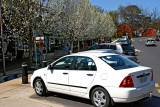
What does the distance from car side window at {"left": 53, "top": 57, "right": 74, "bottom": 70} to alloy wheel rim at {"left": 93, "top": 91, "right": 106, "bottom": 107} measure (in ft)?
4.18

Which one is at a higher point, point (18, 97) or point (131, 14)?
point (131, 14)

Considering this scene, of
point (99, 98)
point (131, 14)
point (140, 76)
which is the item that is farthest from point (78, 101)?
point (131, 14)

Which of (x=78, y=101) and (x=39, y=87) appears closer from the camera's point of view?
(x=78, y=101)

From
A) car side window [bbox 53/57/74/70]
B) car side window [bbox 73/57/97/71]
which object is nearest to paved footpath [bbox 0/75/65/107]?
car side window [bbox 53/57/74/70]

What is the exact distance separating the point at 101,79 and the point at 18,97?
326 cm

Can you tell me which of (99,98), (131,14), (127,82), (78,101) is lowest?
(78,101)

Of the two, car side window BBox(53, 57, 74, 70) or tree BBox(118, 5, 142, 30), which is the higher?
tree BBox(118, 5, 142, 30)

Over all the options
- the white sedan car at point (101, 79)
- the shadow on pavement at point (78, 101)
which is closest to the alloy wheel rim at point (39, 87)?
the shadow on pavement at point (78, 101)

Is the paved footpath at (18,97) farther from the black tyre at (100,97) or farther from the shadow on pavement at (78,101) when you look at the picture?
the black tyre at (100,97)

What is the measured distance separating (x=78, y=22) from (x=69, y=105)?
49.6 feet

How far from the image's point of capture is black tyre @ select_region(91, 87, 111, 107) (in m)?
5.31

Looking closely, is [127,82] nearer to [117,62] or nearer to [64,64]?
[117,62]

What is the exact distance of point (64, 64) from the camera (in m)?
6.50

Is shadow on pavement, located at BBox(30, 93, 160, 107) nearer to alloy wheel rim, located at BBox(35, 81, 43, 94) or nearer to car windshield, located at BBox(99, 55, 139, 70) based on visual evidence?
alloy wheel rim, located at BBox(35, 81, 43, 94)
